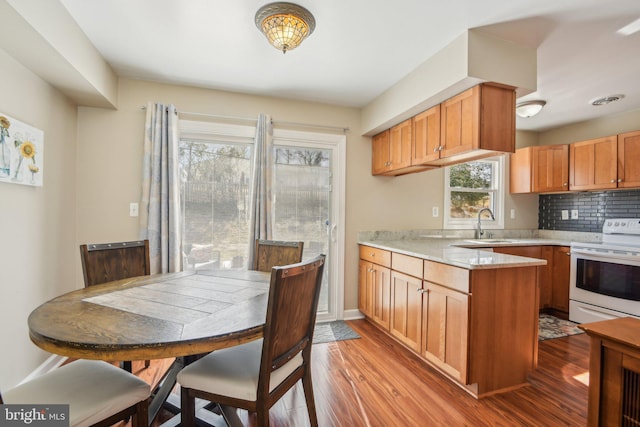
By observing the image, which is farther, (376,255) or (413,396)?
(376,255)

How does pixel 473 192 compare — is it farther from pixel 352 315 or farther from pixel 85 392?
pixel 85 392

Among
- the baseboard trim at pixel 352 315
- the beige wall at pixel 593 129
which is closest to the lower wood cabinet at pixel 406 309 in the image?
the baseboard trim at pixel 352 315

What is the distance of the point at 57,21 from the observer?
1649mm

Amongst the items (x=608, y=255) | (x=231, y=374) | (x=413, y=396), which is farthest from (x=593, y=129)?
(x=231, y=374)

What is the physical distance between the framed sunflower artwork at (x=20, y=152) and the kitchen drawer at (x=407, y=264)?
2778 mm

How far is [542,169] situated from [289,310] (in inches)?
158

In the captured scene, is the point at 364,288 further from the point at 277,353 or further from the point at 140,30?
the point at 140,30

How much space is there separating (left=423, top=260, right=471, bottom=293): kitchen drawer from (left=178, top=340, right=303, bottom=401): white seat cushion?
1.16m

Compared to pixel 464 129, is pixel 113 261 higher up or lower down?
lower down

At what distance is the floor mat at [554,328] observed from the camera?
2.88 metres

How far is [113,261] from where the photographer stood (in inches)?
78.7

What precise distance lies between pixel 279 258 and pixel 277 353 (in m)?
1.15

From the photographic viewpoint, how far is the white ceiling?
171 centimetres

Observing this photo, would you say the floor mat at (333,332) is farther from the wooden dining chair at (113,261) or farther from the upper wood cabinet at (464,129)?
the upper wood cabinet at (464,129)
